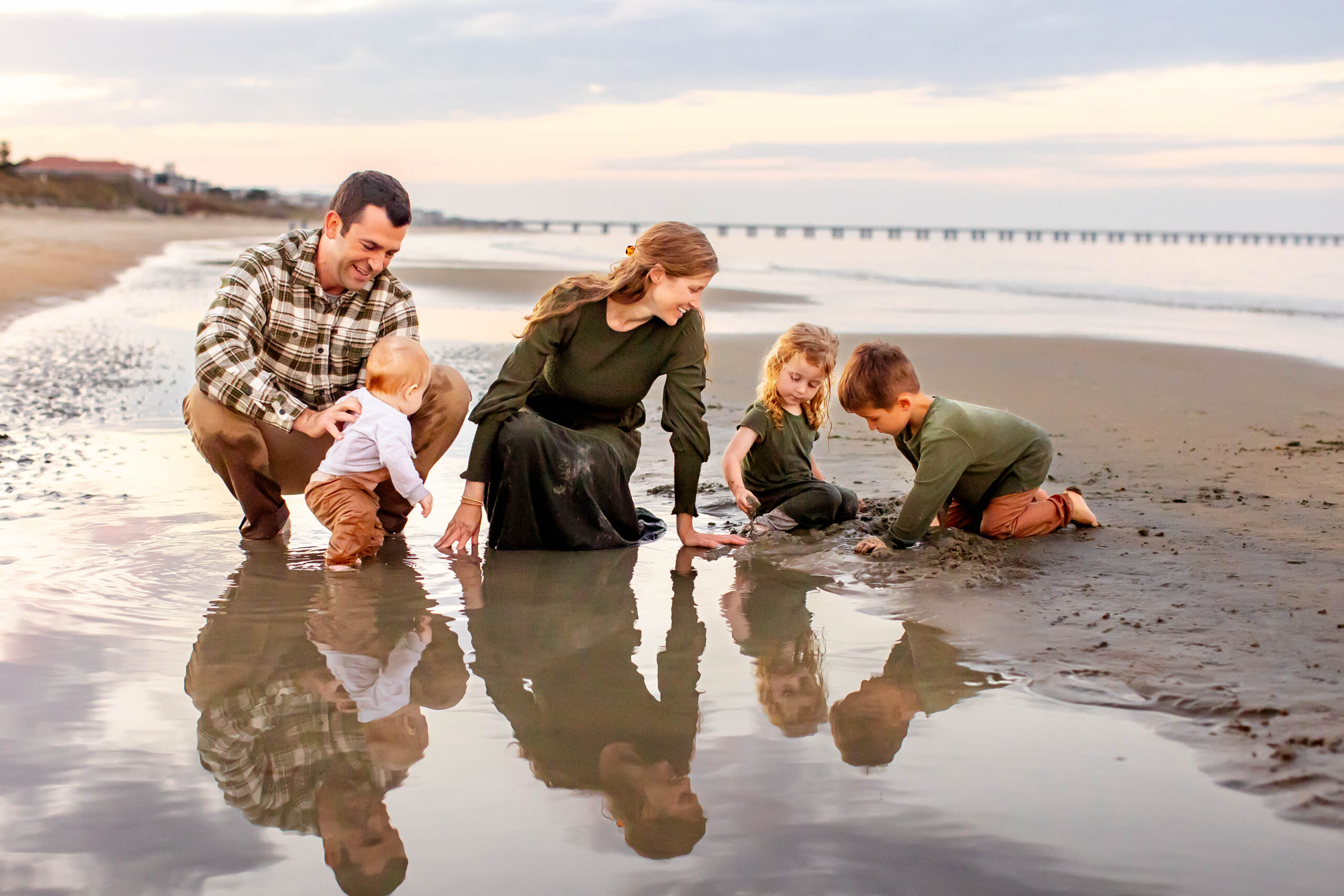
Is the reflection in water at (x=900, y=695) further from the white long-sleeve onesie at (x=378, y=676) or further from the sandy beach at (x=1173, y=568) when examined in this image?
the white long-sleeve onesie at (x=378, y=676)

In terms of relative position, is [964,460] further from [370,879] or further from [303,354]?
[370,879]

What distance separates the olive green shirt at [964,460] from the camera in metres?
3.83

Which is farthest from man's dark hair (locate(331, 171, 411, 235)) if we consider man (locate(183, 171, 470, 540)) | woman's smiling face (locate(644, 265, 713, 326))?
woman's smiling face (locate(644, 265, 713, 326))

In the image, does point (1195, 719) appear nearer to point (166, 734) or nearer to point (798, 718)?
point (798, 718)

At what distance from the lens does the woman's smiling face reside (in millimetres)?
3760

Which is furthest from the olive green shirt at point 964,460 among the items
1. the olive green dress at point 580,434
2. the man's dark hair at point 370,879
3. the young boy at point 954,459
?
the man's dark hair at point 370,879

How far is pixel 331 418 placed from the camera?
12.1ft

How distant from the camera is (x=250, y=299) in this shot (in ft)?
12.7

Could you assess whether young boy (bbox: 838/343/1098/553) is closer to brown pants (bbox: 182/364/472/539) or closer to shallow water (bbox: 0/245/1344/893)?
shallow water (bbox: 0/245/1344/893)

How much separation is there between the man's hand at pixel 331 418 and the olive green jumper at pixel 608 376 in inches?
16.5

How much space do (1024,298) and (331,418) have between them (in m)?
17.7

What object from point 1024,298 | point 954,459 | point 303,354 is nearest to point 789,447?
point 954,459

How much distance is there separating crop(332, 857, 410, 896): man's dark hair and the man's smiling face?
231 cm

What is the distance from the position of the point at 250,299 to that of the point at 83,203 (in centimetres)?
5808
